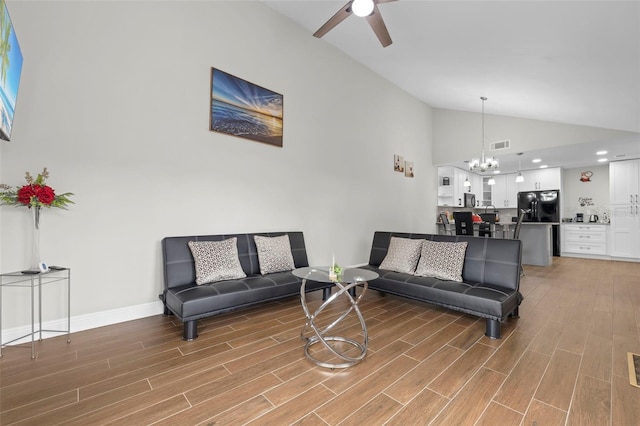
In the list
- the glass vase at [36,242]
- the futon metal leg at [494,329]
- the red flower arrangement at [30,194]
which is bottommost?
the futon metal leg at [494,329]

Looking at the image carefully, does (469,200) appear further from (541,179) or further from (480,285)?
(480,285)

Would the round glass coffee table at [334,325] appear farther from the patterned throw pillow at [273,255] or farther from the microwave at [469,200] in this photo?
the microwave at [469,200]

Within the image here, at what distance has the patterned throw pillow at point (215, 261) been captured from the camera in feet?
8.99

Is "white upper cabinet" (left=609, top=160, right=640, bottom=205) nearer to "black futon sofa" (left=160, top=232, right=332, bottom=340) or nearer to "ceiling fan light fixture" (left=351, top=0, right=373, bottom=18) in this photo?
"black futon sofa" (left=160, top=232, right=332, bottom=340)

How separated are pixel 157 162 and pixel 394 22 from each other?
3313mm

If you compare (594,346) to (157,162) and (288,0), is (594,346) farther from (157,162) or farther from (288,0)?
(288,0)

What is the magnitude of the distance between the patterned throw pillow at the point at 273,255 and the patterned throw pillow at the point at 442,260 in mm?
1525

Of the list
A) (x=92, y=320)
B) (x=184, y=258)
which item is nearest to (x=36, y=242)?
(x=92, y=320)

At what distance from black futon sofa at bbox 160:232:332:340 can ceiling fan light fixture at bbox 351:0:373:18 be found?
98.7 inches

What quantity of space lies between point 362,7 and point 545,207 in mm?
7539

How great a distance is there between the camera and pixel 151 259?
2.84m

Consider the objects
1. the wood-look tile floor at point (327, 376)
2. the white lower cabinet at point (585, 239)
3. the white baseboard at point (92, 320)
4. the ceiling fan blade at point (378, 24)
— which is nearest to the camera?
the wood-look tile floor at point (327, 376)

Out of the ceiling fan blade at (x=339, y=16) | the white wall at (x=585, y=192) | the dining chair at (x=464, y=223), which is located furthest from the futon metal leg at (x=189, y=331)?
the white wall at (x=585, y=192)

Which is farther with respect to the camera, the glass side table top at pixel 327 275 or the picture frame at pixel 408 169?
the picture frame at pixel 408 169
